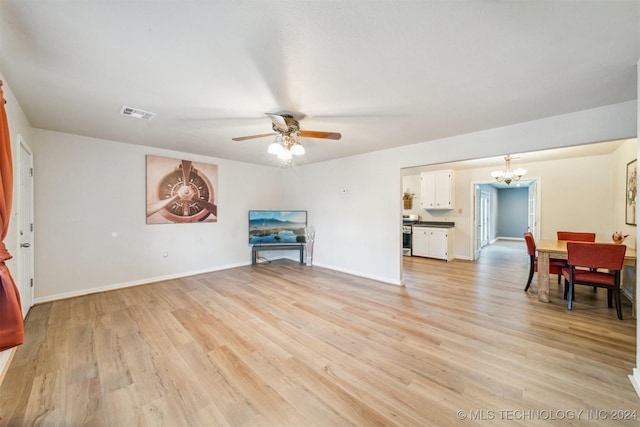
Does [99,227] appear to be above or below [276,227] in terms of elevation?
above

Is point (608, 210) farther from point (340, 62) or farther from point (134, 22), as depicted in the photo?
point (134, 22)

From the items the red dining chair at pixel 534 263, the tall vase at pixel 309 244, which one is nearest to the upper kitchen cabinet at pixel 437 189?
the red dining chair at pixel 534 263

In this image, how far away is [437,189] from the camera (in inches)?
265

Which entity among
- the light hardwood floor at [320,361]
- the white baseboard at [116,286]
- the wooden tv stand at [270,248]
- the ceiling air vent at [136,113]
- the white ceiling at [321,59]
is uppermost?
the ceiling air vent at [136,113]

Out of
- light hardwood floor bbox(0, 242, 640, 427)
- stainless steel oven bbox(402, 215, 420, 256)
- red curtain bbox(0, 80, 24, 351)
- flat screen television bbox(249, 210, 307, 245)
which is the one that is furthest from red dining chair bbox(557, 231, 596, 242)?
red curtain bbox(0, 80, 24, 351)

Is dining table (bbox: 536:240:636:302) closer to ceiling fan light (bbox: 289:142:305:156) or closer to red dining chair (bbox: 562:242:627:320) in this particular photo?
red dining chair (bbox: 562:242:627:320)

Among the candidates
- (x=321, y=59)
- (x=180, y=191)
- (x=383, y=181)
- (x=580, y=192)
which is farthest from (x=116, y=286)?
(x=580, y=192)

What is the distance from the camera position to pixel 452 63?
72.2 inches

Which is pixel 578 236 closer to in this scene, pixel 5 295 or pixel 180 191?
pixel 5 295

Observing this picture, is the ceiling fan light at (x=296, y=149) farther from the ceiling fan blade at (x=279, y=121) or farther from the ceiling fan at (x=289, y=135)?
the ceiling fan blade at (x=279, y=121)

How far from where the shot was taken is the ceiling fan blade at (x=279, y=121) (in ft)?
8.12

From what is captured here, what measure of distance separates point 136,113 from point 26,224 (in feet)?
6.89

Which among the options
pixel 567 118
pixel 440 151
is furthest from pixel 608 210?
pixel 440 151

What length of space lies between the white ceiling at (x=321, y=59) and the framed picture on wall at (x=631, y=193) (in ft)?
6.35
